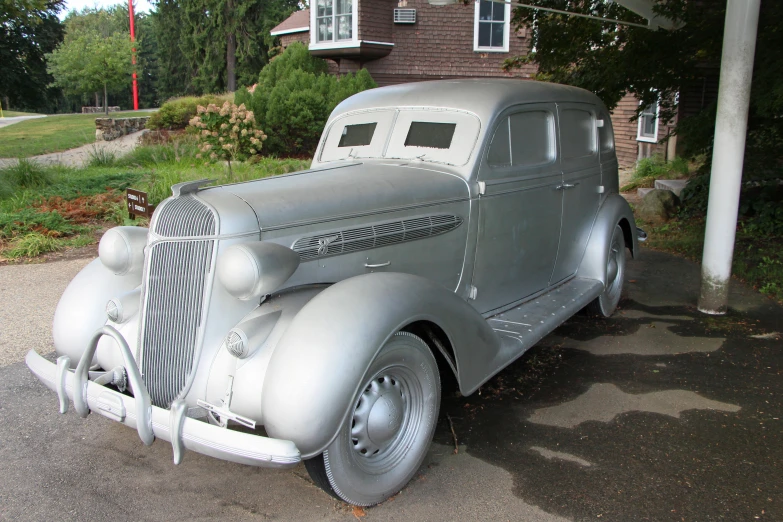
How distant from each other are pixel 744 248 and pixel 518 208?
4.61m

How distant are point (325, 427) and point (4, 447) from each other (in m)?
2.02

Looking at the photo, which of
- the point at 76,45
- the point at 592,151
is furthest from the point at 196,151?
the point at 76,45

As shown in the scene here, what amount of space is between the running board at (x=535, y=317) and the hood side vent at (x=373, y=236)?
0.63 m

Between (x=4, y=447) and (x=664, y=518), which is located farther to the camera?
(x=4, y=447)

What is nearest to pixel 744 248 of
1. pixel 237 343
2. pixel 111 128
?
pixel 237 343

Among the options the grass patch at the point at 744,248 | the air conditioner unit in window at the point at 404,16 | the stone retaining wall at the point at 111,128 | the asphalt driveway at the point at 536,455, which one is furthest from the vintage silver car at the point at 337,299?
the stone retaining wall at the point at 111,128

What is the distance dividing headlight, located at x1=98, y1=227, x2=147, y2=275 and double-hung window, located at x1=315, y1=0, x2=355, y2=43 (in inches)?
668

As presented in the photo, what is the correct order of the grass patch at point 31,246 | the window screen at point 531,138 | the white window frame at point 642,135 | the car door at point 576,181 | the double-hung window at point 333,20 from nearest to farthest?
1. the window screen at point 531,138
2. the car door at point 576,181
3. the grass patch at point 31,246
4. the white window frame at point 642,135
5. the double-hung window at point 333,20

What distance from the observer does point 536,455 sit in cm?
311

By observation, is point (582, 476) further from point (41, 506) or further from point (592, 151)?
point (592, 151)

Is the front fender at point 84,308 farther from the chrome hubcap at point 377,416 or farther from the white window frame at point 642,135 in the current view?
the white window frame at point 642,135

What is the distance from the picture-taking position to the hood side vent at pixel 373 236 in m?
2.94

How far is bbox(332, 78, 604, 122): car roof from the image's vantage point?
12.7 ft

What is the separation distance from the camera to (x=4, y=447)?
324 centimetres
